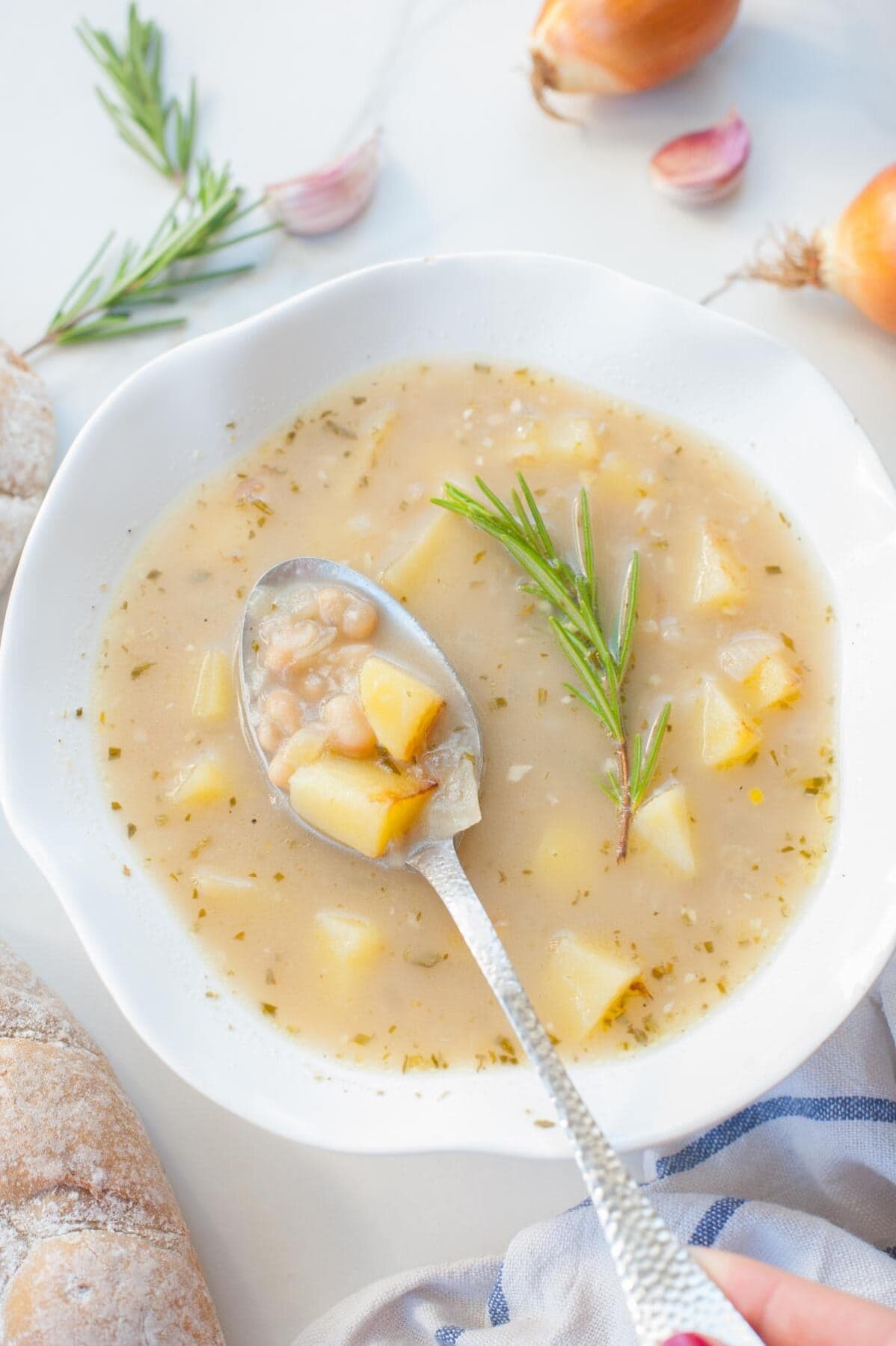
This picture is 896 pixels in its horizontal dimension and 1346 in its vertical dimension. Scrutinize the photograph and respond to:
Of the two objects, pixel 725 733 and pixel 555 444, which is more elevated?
pixel 555 444

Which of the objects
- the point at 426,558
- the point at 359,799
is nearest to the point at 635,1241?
the point at 359,799

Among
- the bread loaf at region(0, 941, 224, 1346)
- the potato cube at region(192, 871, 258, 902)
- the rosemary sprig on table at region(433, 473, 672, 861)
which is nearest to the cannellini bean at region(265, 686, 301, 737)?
the potato cube at region(192, 871, 258, 902)

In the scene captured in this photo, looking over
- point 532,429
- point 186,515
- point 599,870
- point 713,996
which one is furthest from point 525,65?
point 713,996

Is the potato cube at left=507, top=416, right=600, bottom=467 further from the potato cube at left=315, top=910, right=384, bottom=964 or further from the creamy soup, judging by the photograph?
the potato cube at left=315, top=910, right=384, bottom=964

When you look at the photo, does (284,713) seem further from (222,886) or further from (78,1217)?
(78,1217)

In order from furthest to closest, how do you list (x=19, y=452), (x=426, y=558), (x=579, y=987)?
(x=19, y=452) < (x=426, y=558) < (x=579, y=987)

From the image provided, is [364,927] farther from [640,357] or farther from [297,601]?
[640,357]
